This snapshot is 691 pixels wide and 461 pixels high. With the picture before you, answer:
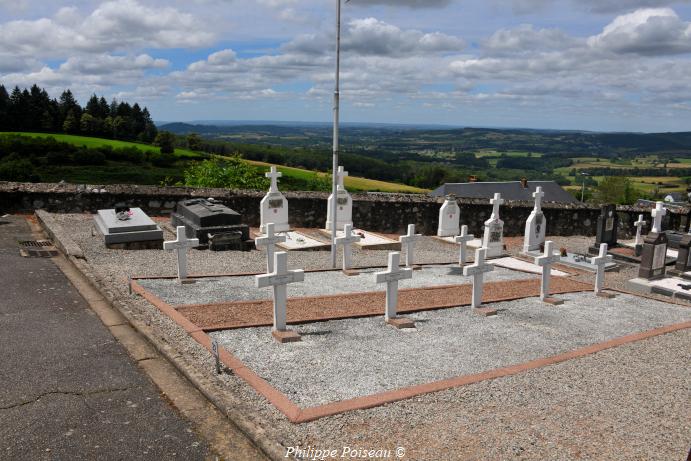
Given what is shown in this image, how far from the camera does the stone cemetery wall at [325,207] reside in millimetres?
15297

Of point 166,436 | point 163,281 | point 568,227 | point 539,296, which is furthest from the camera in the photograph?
point 568,227

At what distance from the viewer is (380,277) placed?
7930 mm

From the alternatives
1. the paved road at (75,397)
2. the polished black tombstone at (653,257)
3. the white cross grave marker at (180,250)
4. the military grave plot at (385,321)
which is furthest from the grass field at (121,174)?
the paved road at (75,397)

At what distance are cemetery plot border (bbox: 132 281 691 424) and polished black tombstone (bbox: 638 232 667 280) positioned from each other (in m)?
6.03

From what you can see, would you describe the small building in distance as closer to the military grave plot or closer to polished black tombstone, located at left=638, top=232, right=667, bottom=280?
polished black tombstone, located at left=638, top=232, right=667, bottom=280

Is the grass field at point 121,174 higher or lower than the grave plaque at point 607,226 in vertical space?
lower

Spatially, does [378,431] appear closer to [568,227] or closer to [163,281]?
[163,281]

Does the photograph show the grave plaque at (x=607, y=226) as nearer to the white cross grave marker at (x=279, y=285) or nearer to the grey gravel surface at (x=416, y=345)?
the grey gravel surface at (x=416, y=345)

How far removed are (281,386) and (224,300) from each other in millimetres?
3278

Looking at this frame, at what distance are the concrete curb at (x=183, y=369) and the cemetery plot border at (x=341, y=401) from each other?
393mm

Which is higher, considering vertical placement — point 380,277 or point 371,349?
point 380,277

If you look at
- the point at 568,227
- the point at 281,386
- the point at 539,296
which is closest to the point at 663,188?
the point at 568,227

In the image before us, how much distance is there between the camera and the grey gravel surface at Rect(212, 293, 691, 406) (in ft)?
18.7

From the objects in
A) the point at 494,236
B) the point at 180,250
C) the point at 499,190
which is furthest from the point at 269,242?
the point at 499,190
